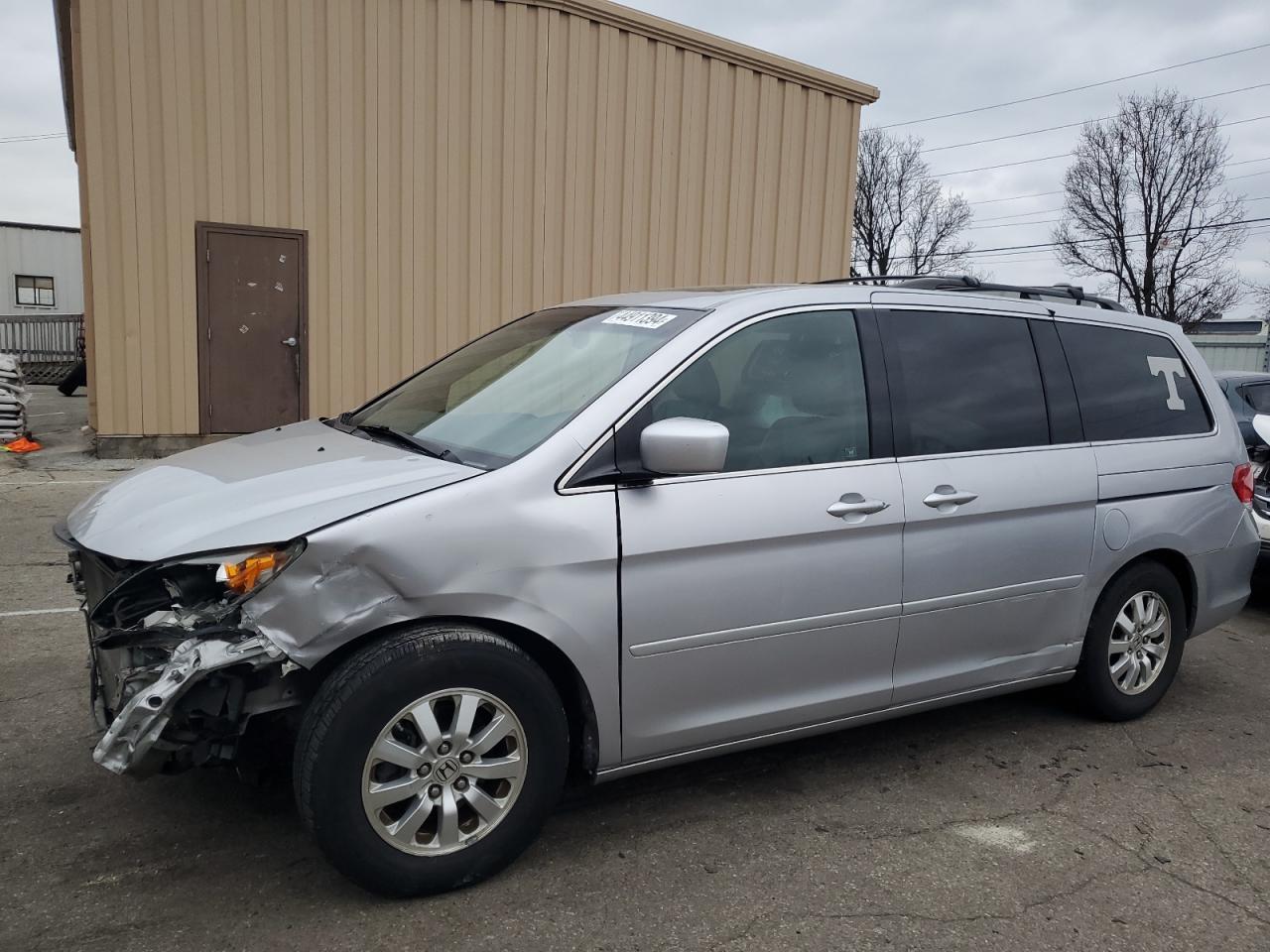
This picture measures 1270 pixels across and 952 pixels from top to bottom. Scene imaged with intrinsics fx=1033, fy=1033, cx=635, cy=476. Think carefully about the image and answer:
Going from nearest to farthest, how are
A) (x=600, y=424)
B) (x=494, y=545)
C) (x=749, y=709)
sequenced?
(x=494, y=545) → (x=600, y=424) → (x=749, y=709)

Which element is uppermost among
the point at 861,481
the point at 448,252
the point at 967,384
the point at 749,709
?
the point at 448,252

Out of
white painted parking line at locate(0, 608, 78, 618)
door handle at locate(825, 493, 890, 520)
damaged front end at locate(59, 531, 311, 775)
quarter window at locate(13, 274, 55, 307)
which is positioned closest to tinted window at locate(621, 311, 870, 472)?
door handle at locate(825, 493, 890, 520)

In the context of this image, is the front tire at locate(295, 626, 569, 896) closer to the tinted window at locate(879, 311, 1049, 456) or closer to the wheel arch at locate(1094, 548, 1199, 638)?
the tinted window at locate(879, 311, 1049, 456)

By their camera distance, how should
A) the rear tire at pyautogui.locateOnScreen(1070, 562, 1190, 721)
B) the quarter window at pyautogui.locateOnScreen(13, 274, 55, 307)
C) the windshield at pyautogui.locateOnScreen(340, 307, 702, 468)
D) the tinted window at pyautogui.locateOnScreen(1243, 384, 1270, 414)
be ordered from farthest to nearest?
the quarter window at pyautogui.locateOnScreen(13, 274, 55, 307)
the tinted window at pyautogui.locateOnScreen(1243, 384, 1270, 414)
the rear tire at pyautogui.locateOnScreen(1070, 562, 1190, 721)
the windshield at pyautogui.locateOnScreen(340, 307, 702, 468)

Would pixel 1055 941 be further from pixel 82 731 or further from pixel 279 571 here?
pixel 82 731

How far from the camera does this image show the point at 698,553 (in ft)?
9.93

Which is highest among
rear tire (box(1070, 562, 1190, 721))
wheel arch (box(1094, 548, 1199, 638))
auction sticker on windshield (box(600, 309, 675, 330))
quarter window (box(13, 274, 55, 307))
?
quarter window (box(13, 274, 55, 307))

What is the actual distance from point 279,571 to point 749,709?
4.87 ft

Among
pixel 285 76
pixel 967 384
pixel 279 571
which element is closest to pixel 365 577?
pixel 279 571

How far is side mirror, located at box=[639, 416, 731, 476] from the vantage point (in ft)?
9.37

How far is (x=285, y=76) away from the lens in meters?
10.6

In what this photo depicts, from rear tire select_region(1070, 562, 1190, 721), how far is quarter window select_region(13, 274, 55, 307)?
106 feet

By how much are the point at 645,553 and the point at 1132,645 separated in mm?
2425

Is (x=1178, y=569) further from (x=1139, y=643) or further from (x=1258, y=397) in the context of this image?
(x=1258, y=397)
